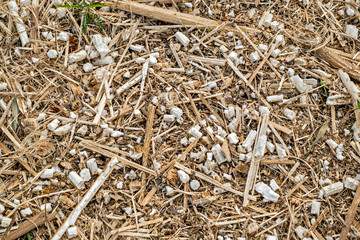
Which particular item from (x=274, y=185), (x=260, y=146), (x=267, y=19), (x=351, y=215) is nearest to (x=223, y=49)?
(x=267, y=19)

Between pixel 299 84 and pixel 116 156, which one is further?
pixel 299 84

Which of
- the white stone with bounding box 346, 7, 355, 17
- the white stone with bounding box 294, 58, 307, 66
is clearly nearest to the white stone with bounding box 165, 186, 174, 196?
the white stone with bounding box 294, 58, 307, 66

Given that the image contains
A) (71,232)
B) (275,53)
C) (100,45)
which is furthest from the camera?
(275,53)

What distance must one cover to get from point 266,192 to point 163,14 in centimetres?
118

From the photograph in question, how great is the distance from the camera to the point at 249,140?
179cm

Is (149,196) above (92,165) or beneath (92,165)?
beneath

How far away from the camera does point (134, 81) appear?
1855 mm

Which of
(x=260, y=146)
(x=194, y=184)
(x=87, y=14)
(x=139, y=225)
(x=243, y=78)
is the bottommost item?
(x=139, y=225)

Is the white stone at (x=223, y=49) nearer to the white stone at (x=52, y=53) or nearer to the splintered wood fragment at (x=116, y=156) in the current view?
the splintered wood fragment at (x=116, y=156)

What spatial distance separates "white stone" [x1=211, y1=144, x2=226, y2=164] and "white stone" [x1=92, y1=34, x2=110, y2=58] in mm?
801

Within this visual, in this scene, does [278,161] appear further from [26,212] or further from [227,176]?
[26,212]

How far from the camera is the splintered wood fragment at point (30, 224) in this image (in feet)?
5.18

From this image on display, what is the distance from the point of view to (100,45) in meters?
1.89

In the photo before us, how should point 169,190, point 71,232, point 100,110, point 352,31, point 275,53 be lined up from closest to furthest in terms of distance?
1. point 71,232
2. point 169,190
3. point 100,110
4. point 275,53
5. point 352,31
